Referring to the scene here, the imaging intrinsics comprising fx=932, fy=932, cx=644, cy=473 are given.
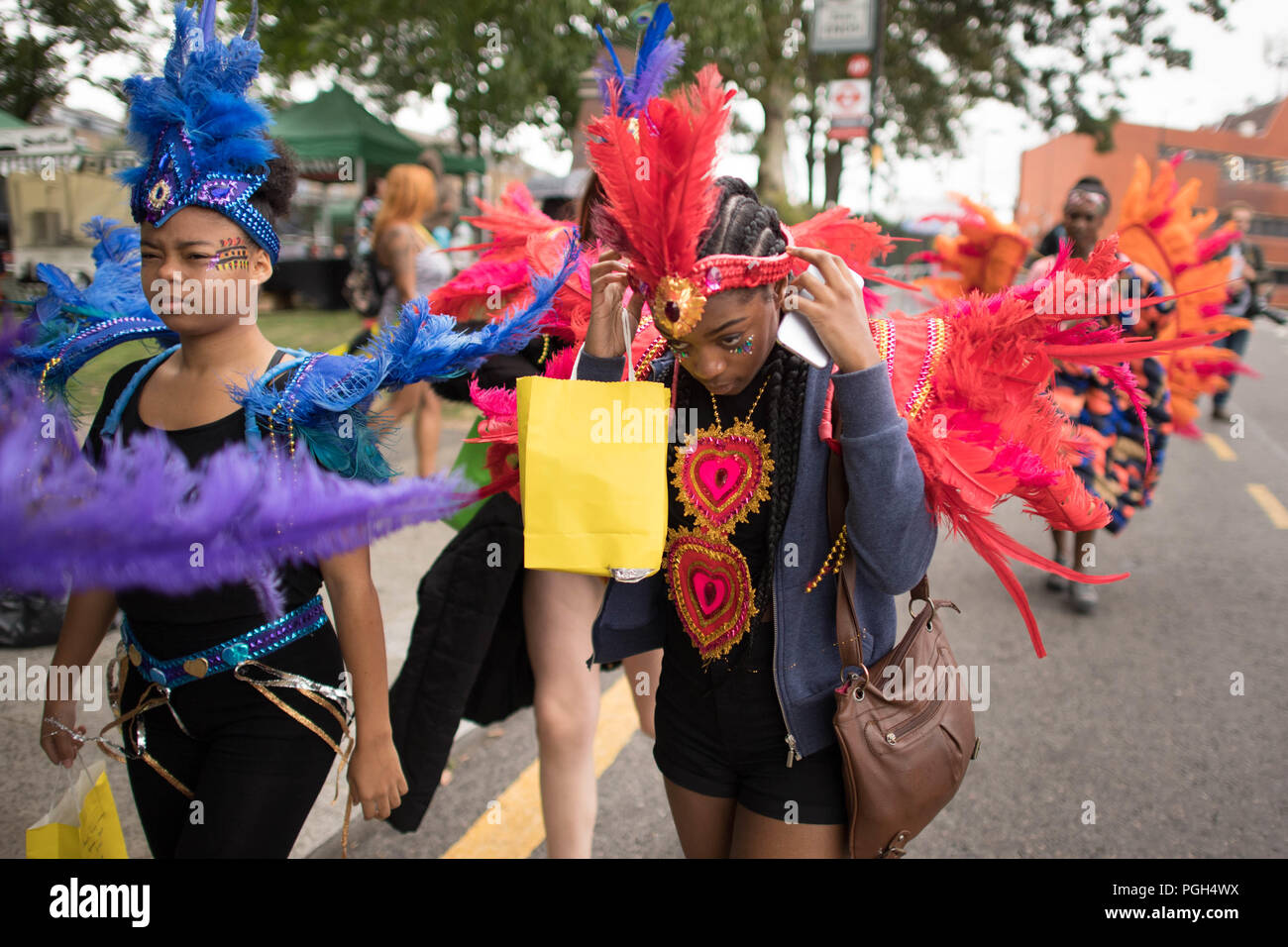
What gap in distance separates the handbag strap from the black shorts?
19 cm

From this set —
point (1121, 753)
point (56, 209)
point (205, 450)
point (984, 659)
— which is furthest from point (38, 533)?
point (56, 209)

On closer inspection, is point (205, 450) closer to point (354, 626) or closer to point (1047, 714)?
point (354, 626)

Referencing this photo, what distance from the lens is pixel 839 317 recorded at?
1.64 meters

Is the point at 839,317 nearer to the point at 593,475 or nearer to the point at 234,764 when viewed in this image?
the point at 593,475

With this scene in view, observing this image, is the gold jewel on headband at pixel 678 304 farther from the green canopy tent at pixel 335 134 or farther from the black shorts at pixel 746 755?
the green canopy tent at pixel 335 134

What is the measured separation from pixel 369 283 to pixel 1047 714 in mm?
4919

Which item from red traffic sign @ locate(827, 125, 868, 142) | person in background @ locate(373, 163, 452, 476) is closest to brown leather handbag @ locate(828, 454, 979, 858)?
person in background @ locate(373, 163, 452, 476)

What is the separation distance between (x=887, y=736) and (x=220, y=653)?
1.32m

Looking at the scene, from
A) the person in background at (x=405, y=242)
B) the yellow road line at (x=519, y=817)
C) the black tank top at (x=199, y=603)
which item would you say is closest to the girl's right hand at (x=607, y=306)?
the black tank top at (x=199, y=603)

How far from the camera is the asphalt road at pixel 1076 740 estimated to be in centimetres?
314

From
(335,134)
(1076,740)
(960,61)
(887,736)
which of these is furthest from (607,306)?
(960,61)

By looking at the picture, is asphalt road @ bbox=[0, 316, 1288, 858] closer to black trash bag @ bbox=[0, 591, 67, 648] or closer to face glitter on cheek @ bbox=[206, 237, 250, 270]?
black trash bag @ bbox=[0, 591, 67, 648]

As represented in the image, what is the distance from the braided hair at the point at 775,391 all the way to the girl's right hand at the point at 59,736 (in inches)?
59.9

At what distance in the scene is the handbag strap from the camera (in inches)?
71.0
